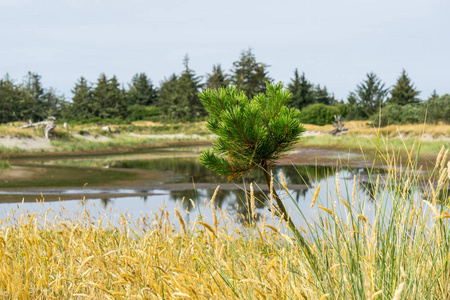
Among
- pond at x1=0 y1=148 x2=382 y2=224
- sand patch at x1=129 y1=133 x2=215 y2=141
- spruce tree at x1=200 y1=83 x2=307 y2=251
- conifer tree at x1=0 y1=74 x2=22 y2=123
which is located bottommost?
pond at x1=0 y1=148 x2=382 y2=224

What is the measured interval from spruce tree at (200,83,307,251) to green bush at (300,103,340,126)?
2161 inches

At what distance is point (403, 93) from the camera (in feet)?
193

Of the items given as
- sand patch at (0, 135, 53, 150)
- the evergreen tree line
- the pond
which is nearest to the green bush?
the evergreen tree line

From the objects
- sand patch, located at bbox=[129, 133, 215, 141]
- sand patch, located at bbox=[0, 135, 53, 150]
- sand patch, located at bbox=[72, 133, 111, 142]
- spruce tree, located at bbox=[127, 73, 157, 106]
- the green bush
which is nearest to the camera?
sand patch, located at bbox=[0, 135, 53, 150]

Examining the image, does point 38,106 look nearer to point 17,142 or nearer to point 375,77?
point 17,142

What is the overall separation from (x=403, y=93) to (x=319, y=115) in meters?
11.8

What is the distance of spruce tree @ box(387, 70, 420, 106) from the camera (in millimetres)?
58812

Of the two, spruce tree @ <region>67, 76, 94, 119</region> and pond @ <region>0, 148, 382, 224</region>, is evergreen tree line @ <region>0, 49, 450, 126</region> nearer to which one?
spruce tree @ <region>67, 76, 94, 119</region>

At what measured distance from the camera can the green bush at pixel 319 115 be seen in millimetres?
57344

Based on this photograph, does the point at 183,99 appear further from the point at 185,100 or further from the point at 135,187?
the point at 135,187

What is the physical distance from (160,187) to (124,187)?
129cm

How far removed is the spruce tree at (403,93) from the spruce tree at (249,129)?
60094mm

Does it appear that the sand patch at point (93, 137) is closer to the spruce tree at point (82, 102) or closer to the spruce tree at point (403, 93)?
the spruce tree at point (82, 102)

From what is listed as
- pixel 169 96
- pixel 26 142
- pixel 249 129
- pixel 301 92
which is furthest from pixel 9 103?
pixel 249 129
